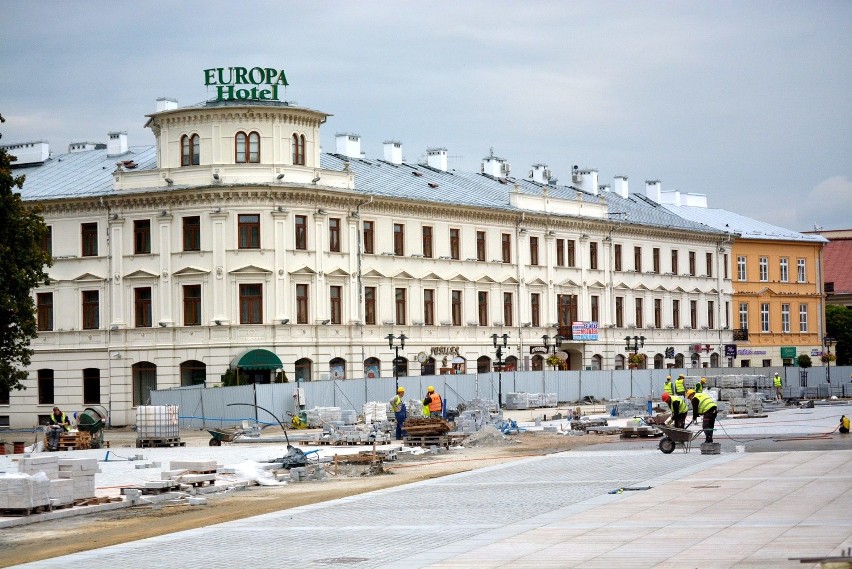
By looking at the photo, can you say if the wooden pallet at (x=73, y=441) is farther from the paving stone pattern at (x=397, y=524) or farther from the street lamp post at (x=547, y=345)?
the street lamp post at (x=547, y=345)

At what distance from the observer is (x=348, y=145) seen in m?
75.9

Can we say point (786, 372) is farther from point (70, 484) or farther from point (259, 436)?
point (70, 484)

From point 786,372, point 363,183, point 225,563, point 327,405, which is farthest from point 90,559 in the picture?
point 786,372

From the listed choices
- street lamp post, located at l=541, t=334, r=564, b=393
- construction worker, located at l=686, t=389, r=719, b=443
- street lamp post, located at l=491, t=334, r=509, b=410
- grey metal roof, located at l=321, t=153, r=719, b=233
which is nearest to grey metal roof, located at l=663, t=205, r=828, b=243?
grey metal roof, located at l=321, t=153, r=719, b=233

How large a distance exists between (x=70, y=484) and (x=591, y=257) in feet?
185

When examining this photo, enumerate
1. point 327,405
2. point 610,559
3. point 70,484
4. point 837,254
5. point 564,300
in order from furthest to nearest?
point 837,254 < point 564,300 < point 327,405 < point 70,484 < point 610,559

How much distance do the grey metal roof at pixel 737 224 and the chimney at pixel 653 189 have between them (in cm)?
135

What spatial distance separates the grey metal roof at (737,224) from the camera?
9381 cm

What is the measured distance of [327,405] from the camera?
191 feet

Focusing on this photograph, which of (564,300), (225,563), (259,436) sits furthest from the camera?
(564,300)

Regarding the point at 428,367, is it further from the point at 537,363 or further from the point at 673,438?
the point at 673,438

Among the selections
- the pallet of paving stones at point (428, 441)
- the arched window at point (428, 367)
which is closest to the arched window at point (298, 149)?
the arched window at point (428, 367)

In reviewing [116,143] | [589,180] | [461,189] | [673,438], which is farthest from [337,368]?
[673,438]

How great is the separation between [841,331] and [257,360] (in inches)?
2551
